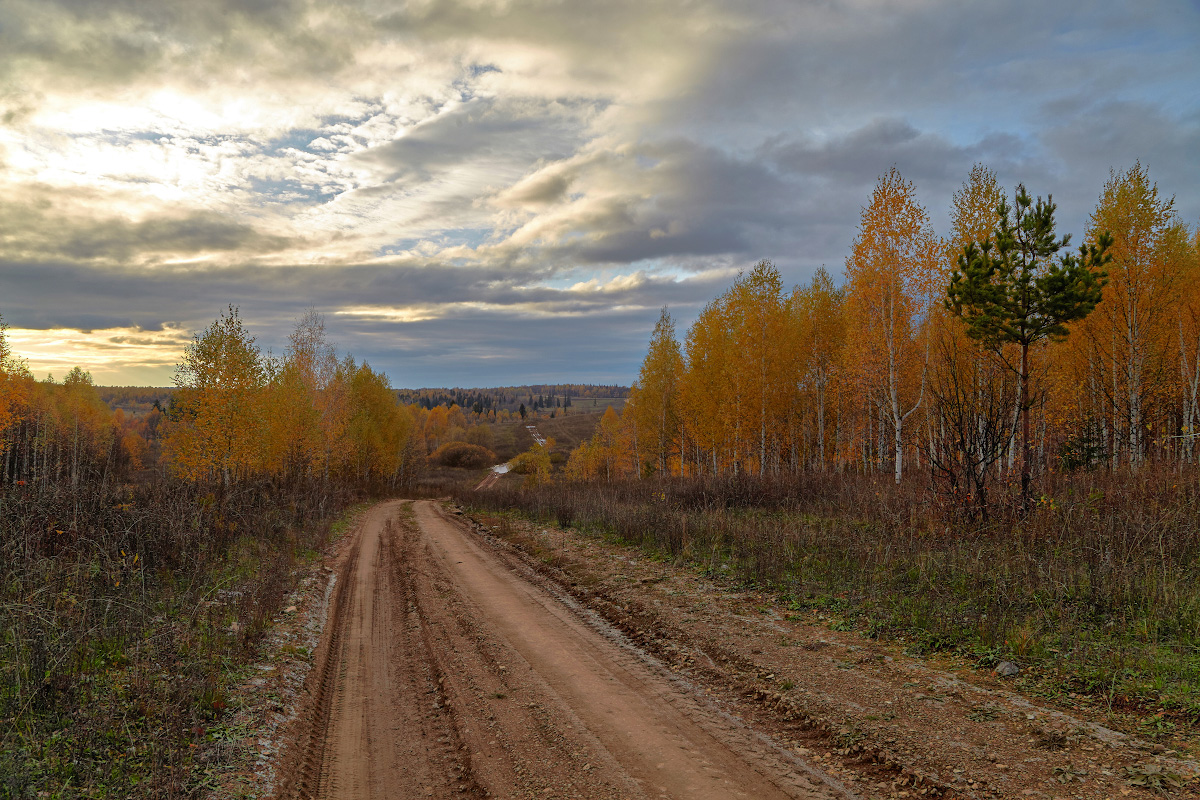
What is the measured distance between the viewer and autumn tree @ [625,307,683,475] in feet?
143

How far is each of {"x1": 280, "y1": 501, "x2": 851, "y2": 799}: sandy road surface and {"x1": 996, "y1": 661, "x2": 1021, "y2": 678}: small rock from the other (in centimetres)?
294

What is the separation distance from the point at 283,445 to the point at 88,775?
113ft

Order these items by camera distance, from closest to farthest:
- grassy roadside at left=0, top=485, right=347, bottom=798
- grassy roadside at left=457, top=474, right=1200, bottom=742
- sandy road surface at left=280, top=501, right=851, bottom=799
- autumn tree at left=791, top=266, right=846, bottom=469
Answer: grassy roadside at left=0, top=485, right=347, bottom=798
sandy road surface at left=280, top=501, right=851, bottom=799
grassy roadside at left=457, top=474, right=1200, bottom=742
autumn tree at left=791, top=266, right=846, bottom=469

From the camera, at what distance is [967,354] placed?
25.2m

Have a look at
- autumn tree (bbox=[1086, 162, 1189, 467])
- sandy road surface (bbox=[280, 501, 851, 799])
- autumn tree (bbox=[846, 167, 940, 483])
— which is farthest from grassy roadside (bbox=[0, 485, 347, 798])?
autumn tree (bbox=[1086, 162, 1189, 467])

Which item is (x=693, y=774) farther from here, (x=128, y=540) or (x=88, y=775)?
(x=128, y=540)

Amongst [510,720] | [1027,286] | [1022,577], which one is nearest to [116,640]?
[510,720]

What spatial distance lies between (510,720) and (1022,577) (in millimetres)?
7507

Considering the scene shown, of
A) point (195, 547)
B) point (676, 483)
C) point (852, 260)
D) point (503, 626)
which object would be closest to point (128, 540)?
point (195, 547)

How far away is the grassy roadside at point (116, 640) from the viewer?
4.53 meters

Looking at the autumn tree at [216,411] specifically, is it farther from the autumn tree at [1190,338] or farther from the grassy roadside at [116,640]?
the autumn tree at [1190,338]

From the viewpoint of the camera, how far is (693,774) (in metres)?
4.87

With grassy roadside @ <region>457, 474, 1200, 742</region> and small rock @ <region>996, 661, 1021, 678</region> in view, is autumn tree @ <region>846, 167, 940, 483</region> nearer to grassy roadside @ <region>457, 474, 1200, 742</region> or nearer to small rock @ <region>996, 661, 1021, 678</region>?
grassy roadside @ <region>457, 474, 1200, 742</region>

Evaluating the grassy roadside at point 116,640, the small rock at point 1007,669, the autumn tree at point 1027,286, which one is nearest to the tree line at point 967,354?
the autumn tree at point 1027,286
